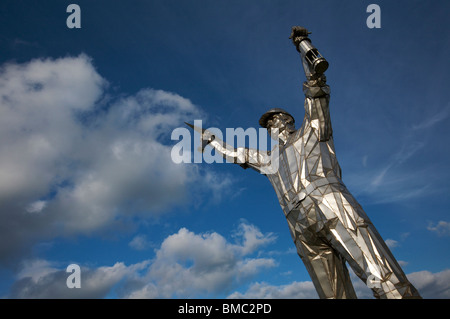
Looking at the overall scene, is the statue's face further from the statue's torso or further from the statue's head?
the statue's torso

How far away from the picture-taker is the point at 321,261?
26.9 ft

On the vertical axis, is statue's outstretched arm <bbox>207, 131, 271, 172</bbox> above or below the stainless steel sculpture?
above

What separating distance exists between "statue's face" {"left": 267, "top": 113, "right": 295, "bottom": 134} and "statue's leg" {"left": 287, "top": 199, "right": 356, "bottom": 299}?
2689 mm

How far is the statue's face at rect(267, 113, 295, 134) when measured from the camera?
1016 cm

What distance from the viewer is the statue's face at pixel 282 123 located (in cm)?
1016

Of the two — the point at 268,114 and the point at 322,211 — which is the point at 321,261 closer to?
the point at 322,211

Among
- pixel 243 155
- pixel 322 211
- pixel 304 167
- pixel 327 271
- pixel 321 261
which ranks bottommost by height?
pixel 327 271

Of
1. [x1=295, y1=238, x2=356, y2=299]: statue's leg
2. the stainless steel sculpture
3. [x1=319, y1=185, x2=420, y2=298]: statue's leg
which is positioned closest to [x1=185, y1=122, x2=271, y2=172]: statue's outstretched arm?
the stainless steel sculpture

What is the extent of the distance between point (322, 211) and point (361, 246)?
3.72ft

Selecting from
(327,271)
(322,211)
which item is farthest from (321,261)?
(322,211)

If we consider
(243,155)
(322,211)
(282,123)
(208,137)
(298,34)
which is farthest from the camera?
(208,137)

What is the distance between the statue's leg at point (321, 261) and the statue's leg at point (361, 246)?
54 cm

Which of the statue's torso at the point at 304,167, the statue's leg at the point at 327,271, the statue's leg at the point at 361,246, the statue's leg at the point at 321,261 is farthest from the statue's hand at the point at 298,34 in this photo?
the statue's leg at the point at 327,271
